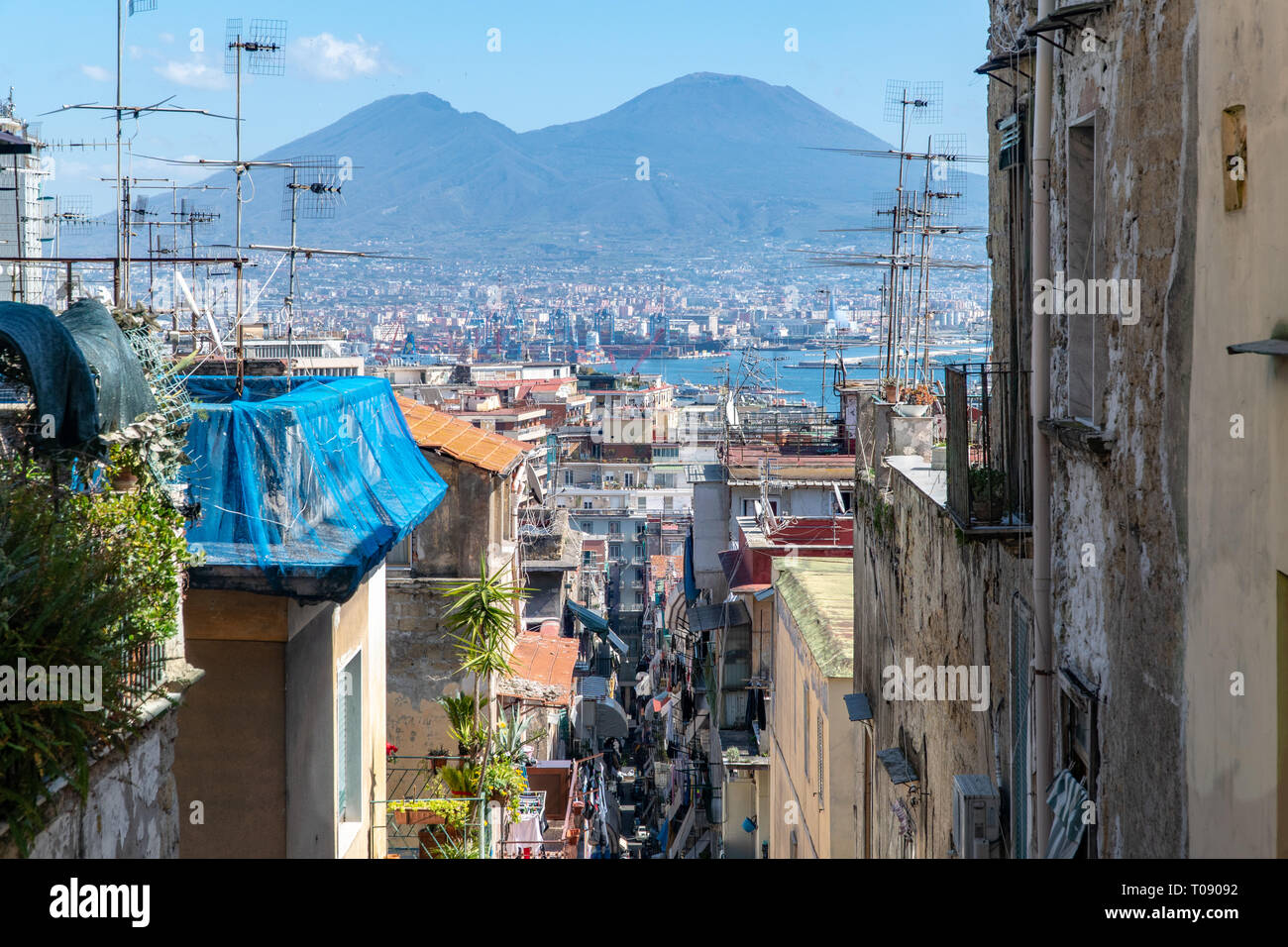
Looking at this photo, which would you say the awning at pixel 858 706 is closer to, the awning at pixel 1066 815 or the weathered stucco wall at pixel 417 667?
the weathered stucco wall at pixel 417 667

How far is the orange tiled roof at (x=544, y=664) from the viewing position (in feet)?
83.5

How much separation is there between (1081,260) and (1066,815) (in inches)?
118

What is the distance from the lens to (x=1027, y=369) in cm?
907

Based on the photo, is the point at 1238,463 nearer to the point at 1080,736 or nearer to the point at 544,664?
the point at 1080,736

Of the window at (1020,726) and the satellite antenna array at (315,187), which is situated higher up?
the satellite antenna array at (315,187)

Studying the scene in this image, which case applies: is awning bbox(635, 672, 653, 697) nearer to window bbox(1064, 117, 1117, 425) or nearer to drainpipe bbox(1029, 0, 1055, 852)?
drainpipe bbox(1029, 0, 1055, 852)

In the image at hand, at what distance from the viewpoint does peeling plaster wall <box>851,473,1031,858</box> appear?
9.70 meters

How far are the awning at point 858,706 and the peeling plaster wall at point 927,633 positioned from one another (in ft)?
0.33

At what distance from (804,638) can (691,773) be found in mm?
21545

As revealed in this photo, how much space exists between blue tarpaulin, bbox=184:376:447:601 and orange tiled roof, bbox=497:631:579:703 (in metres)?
12.4

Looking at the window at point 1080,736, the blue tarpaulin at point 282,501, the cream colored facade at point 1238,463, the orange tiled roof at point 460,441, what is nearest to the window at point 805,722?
the orange tiled roof at point 460,441

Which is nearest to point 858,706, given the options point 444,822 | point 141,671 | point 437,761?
point 444,822
